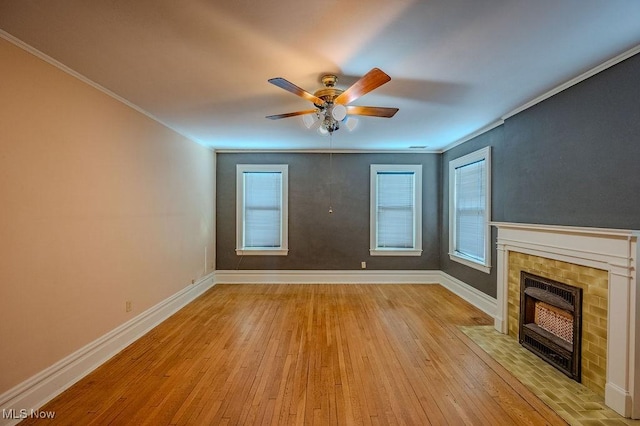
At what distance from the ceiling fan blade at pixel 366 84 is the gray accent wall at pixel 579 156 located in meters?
1.81

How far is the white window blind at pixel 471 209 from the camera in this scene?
172 inches

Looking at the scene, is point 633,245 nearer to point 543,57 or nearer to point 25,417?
point 543,57

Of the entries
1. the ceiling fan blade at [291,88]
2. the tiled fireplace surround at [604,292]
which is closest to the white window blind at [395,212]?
the tiled fireplace surround at [604,292]

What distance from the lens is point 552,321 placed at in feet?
9.37

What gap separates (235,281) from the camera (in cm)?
576

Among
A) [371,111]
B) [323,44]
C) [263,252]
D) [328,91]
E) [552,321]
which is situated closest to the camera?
[323,44]

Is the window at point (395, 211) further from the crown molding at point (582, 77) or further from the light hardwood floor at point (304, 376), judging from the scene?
the crown molding at point (582, 77)

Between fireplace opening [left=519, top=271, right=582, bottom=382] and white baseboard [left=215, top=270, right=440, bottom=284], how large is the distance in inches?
103

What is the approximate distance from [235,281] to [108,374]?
320cm

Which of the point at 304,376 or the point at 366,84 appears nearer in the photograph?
the point at 366,84

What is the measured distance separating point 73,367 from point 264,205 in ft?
12.5

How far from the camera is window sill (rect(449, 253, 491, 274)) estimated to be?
419 centimetres

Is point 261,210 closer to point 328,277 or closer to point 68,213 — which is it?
point 328,277

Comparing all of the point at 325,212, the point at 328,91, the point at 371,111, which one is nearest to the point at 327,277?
the point at 325,212
